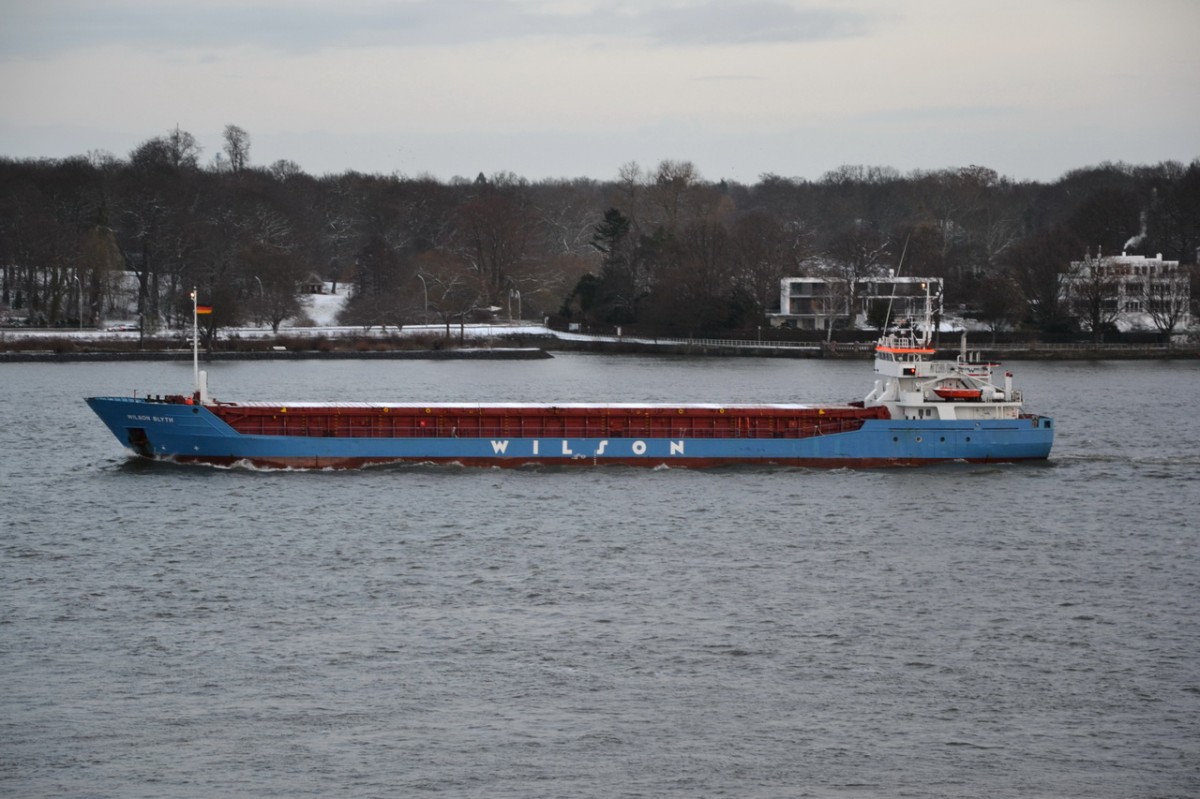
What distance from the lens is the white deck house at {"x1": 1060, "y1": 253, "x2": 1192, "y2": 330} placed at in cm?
12075

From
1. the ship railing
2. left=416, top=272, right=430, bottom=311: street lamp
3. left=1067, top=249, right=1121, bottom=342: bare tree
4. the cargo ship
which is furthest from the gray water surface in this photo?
left=416, top=272, right=430, bottom=311: street lamp

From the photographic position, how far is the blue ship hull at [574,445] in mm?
48656

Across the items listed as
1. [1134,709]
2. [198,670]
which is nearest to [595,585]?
[198,670]

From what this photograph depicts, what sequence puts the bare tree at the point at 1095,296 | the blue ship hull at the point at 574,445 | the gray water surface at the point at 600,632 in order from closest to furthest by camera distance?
the gray water surface at the point at 600,632 < the blue ship hull at the point at 574,445 < the bare tree at the point at 1095,296

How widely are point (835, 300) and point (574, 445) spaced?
75528 mm

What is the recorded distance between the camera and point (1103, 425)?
213 ft

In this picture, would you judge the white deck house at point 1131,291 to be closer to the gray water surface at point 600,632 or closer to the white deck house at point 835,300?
the white deck house at point 835,300

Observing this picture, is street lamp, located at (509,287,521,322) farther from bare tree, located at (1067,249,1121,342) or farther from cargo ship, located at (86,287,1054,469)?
cargo ship, located at (86,287,1054,469)

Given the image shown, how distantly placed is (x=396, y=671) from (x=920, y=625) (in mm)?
10913

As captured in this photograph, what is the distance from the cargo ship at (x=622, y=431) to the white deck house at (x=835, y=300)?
73175 mm

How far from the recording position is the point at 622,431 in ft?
164

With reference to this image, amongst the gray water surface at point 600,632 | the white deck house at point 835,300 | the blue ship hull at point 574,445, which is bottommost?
the gray water surface at point 600,632

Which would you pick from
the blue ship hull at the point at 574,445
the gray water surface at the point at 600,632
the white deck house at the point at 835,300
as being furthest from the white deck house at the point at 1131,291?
the blue ship hull at the point at 574,445

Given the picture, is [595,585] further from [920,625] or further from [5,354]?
[5,354]
